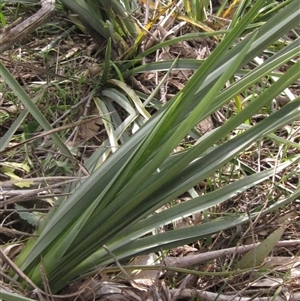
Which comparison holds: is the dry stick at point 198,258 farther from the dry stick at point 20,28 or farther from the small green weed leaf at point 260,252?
the dry stick at point 20,28

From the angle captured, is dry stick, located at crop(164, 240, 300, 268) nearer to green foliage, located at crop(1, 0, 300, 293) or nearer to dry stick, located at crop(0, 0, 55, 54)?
green foliage, located at crop(1, 0, 300, 293)

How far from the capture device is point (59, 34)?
67.1 inches

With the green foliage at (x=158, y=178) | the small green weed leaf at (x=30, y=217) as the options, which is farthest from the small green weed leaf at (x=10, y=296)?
the small green weed leaf at (x=30, y=217)

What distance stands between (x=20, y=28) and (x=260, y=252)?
78cm

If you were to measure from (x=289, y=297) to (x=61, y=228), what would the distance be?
0.51 metres

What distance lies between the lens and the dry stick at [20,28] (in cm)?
120

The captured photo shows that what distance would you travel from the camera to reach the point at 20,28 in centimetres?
128

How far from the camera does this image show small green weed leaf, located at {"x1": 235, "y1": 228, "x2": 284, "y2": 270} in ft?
3.71

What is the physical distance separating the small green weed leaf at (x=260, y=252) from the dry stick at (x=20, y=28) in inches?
28.6

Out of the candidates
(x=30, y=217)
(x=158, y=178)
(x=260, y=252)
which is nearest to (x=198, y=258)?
(x=260, y=252)

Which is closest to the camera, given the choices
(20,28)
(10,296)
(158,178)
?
(10,296)

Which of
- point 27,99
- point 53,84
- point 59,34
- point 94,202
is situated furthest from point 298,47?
point 59,34

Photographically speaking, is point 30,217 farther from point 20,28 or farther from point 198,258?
point 20,28

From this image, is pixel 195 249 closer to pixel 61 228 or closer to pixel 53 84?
pixel 61 228
